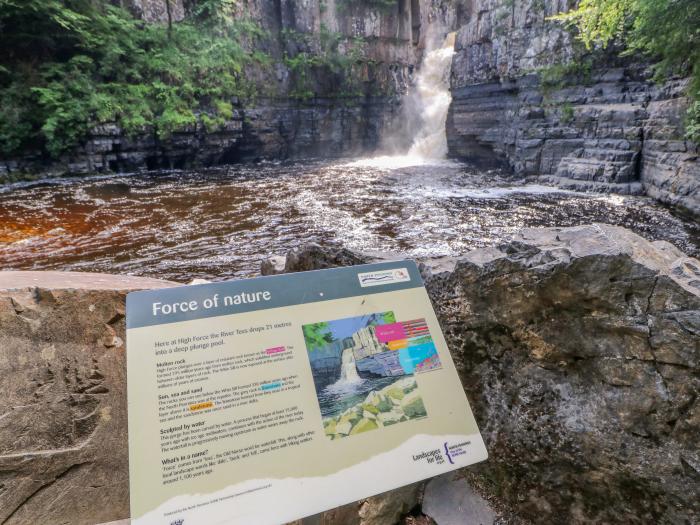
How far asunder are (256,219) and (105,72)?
1238 centimetres

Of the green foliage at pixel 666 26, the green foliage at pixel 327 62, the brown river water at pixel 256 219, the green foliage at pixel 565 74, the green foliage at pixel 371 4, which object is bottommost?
the brown river water at pixel 256 219

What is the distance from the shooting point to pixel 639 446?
5.94 ft

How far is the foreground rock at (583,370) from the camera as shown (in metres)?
1.77

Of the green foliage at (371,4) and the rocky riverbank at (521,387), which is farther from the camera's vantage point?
the green foliage at (371,4)

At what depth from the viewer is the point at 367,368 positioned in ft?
5.17

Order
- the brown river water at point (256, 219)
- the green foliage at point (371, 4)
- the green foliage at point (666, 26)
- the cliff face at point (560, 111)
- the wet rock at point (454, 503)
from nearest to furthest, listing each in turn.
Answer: the wet rock at point (454, 503)
the green foliage at point (666, 26)
the brown river water at point (256, 219)
the cliff face at point (560, 111)
the green foliage at point (371, 4)

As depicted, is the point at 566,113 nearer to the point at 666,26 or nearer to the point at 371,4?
the point at 666,26

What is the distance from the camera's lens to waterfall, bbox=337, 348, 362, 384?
1540mm

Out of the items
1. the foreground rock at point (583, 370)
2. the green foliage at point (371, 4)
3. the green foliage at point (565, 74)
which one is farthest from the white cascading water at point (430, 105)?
the foreground rock at point (583, 370)

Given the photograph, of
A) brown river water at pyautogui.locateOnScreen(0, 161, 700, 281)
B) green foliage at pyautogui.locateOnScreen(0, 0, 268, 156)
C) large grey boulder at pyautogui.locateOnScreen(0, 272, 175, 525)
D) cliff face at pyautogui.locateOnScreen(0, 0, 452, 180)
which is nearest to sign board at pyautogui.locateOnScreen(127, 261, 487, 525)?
large grey boulder at pyautogui.locateOnScreen(0, 272, 175, 525)

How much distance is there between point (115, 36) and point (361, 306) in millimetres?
21449

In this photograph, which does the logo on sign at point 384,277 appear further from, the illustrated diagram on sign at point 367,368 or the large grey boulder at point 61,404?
the large grey boulder at point 61,404

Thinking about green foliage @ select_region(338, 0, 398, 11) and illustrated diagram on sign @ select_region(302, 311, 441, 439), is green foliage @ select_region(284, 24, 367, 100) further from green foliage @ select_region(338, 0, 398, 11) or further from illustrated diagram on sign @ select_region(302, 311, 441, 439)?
illustrated diagram on sign @ select_region(302, 311, 441, 439)

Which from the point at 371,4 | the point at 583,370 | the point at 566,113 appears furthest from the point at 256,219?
the point at 371,4
